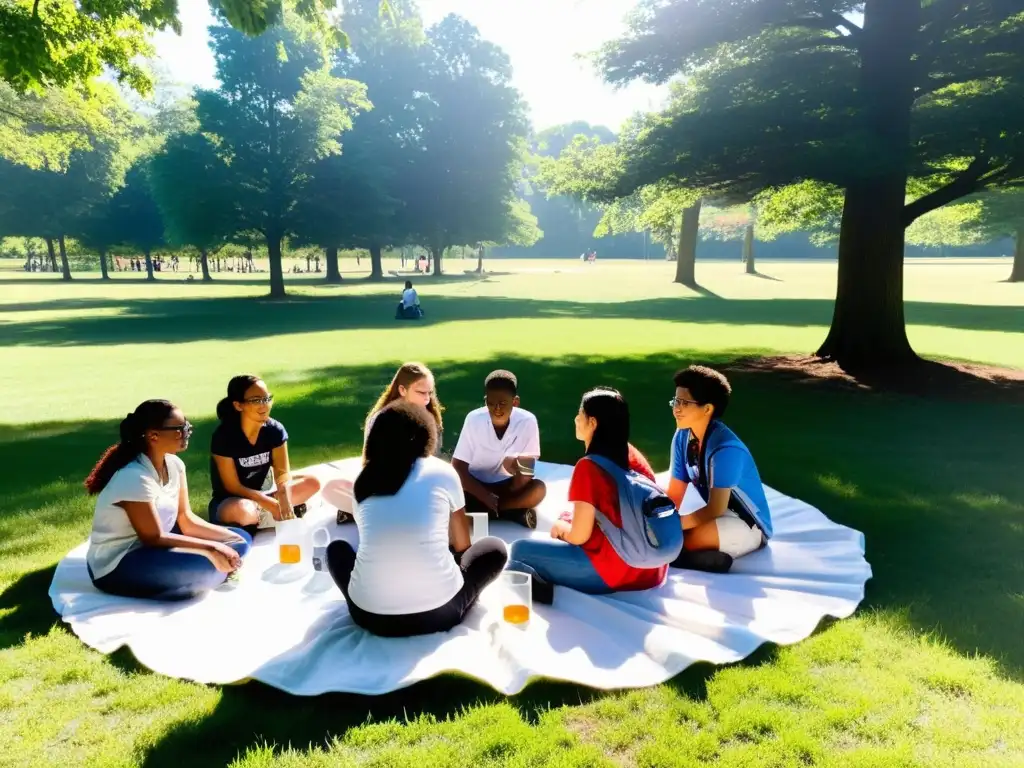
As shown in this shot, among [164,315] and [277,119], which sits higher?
[277,119]

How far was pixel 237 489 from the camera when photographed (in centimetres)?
536

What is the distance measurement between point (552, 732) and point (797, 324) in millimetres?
20863

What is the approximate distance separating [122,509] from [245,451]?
4.11 feet

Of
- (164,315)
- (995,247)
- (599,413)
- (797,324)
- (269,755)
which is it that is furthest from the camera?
(995,247)

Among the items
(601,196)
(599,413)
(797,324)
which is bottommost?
(797,324)

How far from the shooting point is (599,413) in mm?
4023

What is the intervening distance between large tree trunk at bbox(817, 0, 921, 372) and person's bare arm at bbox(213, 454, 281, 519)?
9329mm

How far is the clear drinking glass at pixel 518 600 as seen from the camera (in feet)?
13.2

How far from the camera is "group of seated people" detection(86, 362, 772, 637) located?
3.61 metres

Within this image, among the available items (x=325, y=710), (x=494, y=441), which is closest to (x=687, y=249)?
(x=494, y=441)

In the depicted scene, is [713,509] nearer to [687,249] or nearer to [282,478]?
[282,478]

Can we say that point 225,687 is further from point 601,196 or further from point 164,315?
point 164,315

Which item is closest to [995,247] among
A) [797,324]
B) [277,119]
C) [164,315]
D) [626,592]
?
[797,324]

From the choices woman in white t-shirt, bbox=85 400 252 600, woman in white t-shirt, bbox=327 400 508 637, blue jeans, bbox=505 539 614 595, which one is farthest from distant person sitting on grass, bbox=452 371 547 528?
woman in white t-shirt, bbox=85 400 252 600
